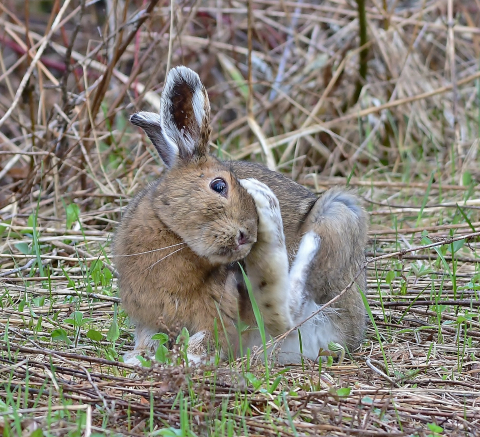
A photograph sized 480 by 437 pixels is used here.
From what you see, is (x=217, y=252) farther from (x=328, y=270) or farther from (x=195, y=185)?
(x=328, y=270)

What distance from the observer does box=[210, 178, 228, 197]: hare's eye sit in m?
3.48

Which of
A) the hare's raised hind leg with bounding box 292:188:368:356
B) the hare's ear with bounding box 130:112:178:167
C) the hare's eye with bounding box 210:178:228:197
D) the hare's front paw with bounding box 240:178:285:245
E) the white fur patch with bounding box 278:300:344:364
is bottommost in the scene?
the white fur patch with bounding box 278:300:344:364

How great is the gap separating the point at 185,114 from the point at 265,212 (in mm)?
635

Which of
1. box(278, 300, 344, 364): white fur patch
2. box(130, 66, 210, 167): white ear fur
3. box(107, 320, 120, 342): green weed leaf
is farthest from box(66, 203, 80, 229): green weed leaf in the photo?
box(278, 300, 344, 364): white fur patch

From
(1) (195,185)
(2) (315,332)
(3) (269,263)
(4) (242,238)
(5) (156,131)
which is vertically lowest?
(2) (315,332)

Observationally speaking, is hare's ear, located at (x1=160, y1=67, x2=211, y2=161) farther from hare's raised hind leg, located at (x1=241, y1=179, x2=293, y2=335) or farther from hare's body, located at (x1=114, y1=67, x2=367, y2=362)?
hare's raised hind leg, located at (x1=241, y1=179, x2=293, y2=335)

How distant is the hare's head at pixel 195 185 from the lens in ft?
11.1

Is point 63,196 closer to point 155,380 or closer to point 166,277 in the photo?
point 166,277

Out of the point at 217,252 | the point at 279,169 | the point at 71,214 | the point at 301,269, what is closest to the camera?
the point at 217,252

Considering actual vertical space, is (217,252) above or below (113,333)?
above

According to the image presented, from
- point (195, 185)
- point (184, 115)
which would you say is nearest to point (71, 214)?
point (184, 115)

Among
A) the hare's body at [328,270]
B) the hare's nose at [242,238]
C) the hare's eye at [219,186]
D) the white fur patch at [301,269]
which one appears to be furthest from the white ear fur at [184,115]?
the white fur patch at [301,269]

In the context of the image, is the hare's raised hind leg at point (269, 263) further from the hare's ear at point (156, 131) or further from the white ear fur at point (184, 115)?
the hare's ear at point (156, 131)

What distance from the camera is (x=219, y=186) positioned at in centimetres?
350
